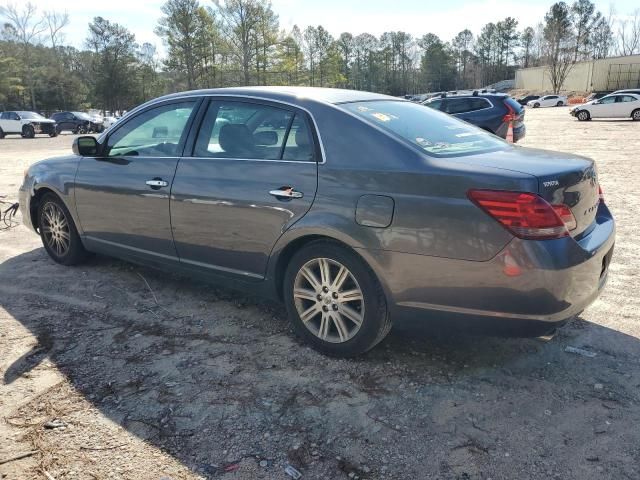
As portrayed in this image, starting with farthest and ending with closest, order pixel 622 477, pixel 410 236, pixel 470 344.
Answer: pixel 470 344 → pixel 410 236 → pixel 622 477

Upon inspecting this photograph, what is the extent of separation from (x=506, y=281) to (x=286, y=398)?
1.36 m

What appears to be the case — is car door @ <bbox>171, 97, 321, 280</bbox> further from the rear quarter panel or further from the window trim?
the rear quarter panel

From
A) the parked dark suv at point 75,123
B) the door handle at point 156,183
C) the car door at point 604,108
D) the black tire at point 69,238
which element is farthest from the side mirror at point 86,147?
the parked dark suv at point 75,123

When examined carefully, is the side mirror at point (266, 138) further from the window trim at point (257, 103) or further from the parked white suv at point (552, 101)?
the parked white suv at point (552, 101)

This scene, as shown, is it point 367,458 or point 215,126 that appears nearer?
point 367,458

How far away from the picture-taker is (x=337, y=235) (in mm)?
3113

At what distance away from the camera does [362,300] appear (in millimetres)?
3156

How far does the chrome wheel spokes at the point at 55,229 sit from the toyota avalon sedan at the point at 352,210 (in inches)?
31.6

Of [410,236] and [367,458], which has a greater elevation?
[410,236]

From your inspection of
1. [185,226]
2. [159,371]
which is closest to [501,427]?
[159,371]

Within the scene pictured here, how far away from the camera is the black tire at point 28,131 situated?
100 ft

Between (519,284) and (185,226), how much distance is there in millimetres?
2434

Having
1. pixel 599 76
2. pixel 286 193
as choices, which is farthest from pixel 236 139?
pixel 599 76

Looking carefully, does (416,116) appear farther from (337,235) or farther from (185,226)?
(185,226)
